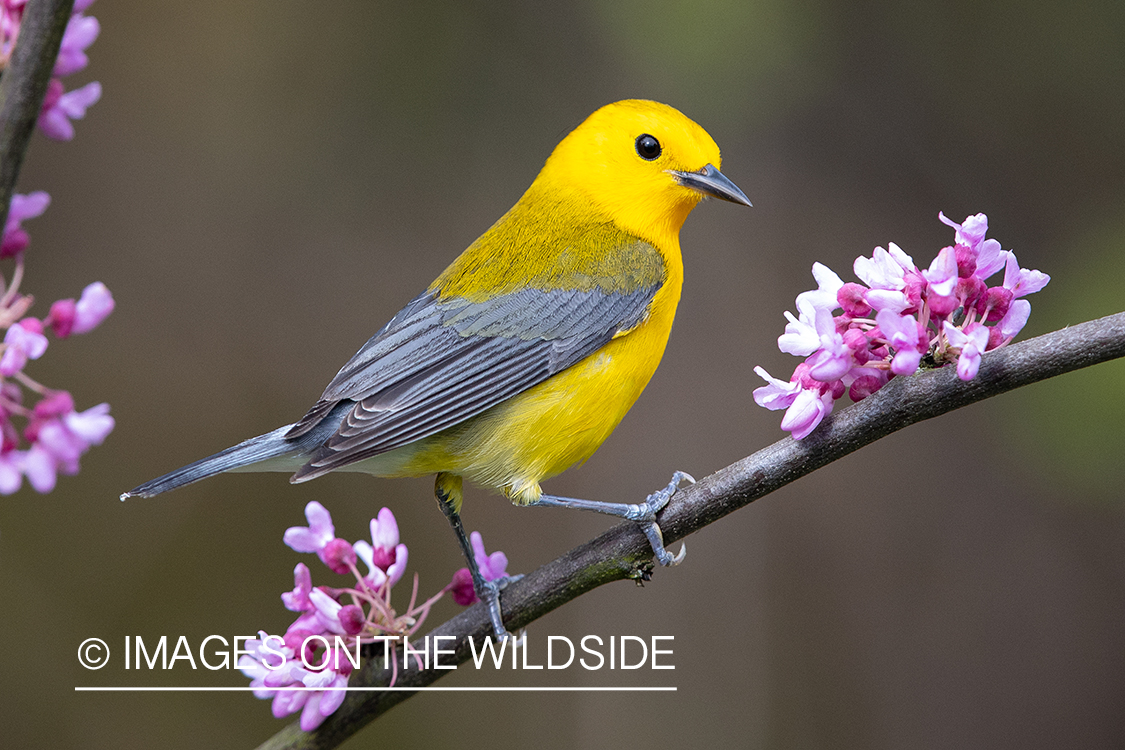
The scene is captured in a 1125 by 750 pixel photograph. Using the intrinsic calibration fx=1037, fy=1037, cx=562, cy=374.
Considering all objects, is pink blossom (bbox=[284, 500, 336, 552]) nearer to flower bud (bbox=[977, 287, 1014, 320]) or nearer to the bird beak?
flower bud (bbox=[977, 287, 1014, 320])

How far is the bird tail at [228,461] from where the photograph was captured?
2.18 m

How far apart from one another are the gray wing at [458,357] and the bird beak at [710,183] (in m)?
0.33

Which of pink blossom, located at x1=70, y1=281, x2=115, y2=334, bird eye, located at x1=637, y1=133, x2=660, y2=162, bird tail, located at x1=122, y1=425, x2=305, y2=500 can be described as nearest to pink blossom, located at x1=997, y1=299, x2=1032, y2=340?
pink blossom, located at x1=70, y1=281, x2=115, y2=334

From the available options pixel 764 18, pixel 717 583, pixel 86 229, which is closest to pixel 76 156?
pixel 86 229

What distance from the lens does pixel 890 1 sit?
4703 mm

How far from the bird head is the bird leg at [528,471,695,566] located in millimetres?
917

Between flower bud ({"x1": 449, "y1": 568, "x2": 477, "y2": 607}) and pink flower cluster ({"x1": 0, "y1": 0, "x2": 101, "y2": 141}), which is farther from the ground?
pink flower cluster ({"x1": 0, "y1": 0, "x2": 101, "y2": 141})

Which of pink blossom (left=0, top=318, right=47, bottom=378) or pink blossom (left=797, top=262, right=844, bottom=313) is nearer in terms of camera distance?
pink blossom (left=0, top=318, right=47, bottom=378)

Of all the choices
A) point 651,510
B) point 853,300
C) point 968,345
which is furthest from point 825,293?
point 651,510

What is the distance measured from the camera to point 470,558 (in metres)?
2.56

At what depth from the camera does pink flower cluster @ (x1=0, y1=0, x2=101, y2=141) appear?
1.23 metres

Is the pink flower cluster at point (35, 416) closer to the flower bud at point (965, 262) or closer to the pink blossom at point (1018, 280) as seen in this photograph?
the flower bud at point (965, 262)

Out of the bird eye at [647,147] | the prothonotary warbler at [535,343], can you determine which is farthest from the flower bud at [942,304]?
the bird eye at [647,147]

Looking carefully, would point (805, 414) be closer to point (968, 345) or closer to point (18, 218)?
point (968, 345)
